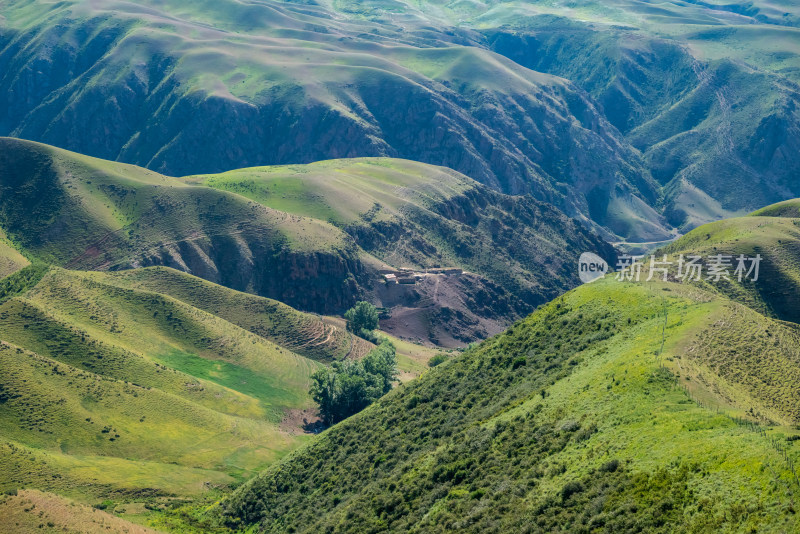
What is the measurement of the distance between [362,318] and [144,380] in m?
65.1

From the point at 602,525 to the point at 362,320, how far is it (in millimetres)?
125479

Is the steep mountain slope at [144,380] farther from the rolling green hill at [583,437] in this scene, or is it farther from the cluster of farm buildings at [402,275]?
the cluster of farm buildings at [402,275]

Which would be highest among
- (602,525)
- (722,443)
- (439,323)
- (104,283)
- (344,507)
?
(722,443)

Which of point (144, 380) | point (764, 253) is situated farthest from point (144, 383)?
point (764, 253)

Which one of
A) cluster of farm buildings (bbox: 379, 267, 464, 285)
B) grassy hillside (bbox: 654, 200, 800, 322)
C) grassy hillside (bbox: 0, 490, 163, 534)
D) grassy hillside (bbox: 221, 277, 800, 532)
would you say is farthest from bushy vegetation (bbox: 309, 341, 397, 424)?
cluster of farm buildings (bbox: 379, 267, 464, 285)

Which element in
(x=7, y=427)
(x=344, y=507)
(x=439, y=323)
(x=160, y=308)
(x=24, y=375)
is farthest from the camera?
(x=439, y=323)

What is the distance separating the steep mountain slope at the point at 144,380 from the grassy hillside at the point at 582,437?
1527 cm

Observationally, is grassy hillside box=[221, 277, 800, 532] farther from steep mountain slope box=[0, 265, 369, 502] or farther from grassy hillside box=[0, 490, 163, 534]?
A: grassy hillside box=[0, 490, 163, 534]

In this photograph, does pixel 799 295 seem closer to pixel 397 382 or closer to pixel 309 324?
pixel 397 382

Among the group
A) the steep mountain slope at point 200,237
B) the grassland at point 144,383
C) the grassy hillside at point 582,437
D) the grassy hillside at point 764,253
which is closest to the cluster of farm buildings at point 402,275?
the steep mountain slope at point 200,237

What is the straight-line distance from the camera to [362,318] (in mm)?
167000

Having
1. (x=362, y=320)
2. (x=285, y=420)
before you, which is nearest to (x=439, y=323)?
(x=362, y=320)

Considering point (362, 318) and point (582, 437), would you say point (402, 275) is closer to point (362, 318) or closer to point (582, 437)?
point (362, 318)

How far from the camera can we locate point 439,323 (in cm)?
18562
